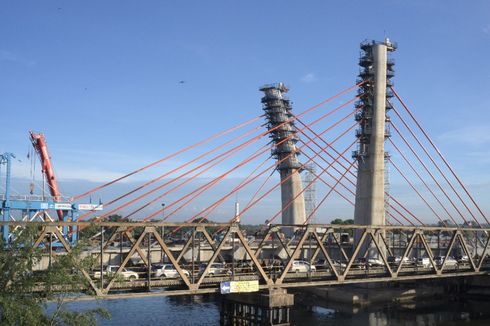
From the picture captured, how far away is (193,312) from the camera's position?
5534cm

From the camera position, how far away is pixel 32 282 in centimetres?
2205

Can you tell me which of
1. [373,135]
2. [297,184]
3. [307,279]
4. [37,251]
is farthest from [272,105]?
[37,251]

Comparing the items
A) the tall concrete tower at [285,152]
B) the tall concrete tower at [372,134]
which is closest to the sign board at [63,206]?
the tall concrete tower at [285,152]

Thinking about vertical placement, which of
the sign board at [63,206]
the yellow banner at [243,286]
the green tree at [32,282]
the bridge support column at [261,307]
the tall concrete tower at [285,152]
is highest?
the tall concrete tower at [285,152]

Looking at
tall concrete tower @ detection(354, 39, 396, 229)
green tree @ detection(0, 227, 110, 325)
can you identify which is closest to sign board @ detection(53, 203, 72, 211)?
tall concrete tower @ detection(354, 39, 396, 229)

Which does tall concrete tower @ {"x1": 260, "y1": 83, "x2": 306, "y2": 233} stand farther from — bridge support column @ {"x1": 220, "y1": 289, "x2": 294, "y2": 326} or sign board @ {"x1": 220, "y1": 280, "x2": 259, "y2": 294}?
sign board @ {"x1": 220, "y1": 280, "x2": 259, "y2": 294}

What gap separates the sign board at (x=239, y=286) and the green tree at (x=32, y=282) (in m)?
15.6

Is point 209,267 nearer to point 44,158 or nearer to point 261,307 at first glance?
point 261,307

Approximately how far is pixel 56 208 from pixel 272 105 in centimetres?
3241

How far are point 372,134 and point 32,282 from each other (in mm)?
49552

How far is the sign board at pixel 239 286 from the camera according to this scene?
37.8m

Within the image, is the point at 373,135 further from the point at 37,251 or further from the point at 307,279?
the point at 37,251

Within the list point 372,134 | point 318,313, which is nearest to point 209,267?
point 318,313

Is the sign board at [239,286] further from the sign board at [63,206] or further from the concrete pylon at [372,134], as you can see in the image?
the sign board at [63,206]
